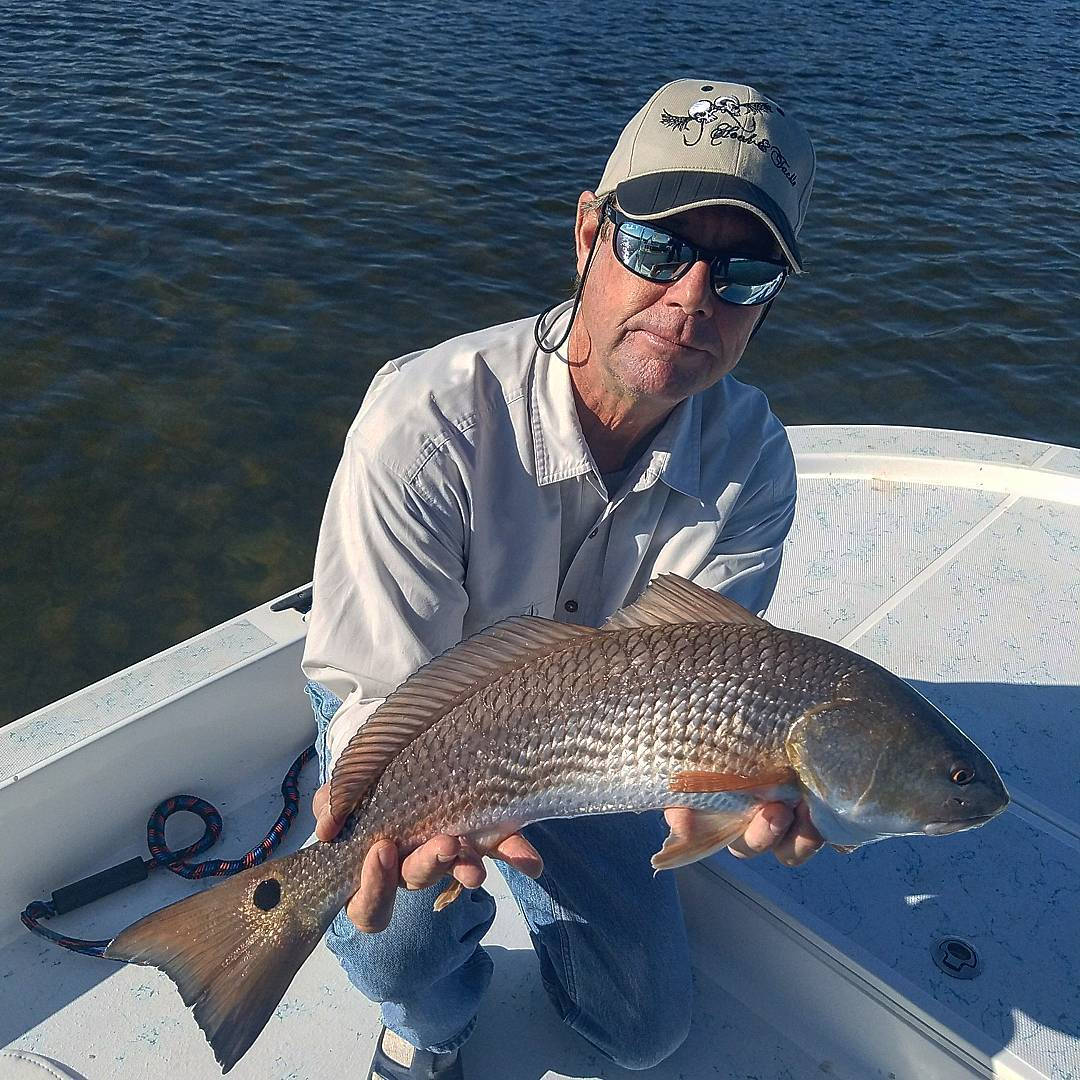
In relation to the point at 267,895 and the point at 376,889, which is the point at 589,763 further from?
the point at 267,895

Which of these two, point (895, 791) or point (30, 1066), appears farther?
point (30, 1066)

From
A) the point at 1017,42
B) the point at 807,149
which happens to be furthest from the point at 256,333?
the point at 1017,42

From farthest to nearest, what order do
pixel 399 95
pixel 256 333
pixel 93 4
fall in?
pixel 93 4
pixel 399 95
pixel 256 333

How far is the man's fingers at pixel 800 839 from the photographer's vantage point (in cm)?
246

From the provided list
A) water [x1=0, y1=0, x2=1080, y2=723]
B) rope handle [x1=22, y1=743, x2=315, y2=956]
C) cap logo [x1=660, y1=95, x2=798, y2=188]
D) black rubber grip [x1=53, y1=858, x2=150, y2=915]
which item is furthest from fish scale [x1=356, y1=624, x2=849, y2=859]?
water [x1=0, y1=0, x2=1080, y2=723]

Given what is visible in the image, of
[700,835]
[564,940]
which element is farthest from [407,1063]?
[700,835]

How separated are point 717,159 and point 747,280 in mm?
292

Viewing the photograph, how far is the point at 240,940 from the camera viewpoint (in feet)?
7.93

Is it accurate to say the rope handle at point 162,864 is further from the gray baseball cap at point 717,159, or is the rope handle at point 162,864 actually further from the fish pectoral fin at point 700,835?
the gray baseball cap at point 717,159

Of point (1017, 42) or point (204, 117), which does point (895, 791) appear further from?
point (1017, 42)

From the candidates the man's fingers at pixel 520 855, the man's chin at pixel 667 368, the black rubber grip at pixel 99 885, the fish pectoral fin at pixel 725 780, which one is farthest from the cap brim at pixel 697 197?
the black rubber grip at pixel 99 885

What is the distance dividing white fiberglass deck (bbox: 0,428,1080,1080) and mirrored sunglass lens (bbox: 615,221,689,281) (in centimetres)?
171

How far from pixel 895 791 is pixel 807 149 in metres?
1.55

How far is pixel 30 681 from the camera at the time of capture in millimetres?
6129
